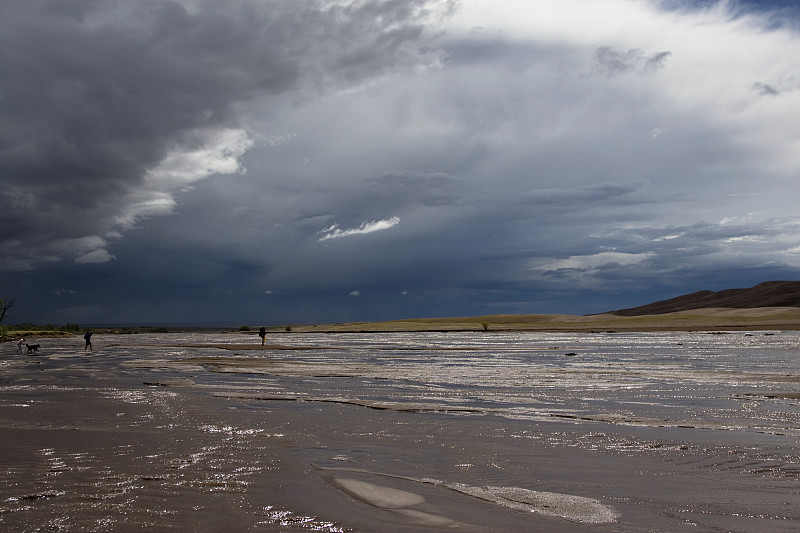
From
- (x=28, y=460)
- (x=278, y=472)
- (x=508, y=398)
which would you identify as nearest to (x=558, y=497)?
(x=278, y=472)

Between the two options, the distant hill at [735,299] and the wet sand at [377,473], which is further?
the distant hill at [735,299]

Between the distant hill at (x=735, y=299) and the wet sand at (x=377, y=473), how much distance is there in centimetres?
14639

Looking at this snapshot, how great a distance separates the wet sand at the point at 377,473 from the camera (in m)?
6.35

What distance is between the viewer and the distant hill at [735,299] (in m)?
140

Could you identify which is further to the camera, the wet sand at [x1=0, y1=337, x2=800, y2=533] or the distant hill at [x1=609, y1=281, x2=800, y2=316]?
the distant hill at [x1=609, y1=281, x2=800, y2=316]

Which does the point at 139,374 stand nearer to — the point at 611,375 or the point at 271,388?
Result: the point at 271,388

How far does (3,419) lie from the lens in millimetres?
13258

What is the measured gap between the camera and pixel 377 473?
328 inches

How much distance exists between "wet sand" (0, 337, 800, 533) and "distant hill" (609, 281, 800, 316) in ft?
480

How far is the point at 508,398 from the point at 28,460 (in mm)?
11585

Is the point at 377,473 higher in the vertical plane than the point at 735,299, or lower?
lower

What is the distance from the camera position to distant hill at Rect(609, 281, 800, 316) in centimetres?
13975

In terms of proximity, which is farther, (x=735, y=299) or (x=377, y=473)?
(x=735, y=299)

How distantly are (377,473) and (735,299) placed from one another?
579ft
